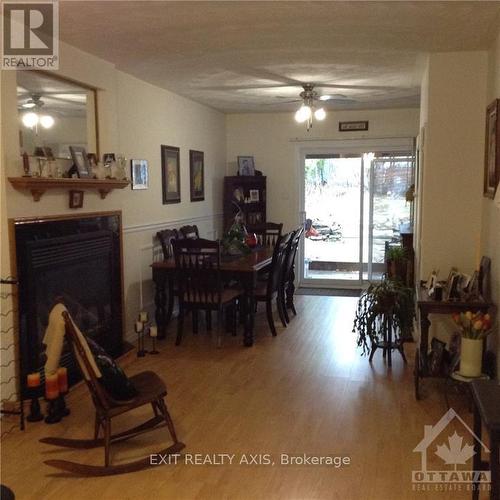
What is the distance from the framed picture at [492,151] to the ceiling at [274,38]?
497 millimetres

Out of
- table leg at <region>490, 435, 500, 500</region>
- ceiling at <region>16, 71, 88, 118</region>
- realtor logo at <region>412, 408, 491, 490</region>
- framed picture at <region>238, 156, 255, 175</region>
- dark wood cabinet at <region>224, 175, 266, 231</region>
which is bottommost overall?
realtor logo at <region>412, 408, 491, 490</region>

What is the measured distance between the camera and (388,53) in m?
4.03

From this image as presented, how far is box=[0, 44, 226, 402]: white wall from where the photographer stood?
321cm

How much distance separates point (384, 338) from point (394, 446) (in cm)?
146

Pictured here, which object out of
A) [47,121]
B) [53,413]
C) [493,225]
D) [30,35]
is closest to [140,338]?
[53,413]

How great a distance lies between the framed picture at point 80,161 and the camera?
3773 millimetres

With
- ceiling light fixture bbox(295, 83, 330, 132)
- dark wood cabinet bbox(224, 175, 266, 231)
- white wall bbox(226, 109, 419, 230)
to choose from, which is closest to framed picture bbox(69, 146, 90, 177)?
ceiling light fixture bbox(295, 83, 330, 132)

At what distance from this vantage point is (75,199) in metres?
3.82

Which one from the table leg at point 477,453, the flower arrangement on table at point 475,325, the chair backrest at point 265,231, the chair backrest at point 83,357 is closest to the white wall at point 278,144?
the chair backrest at point 265,231

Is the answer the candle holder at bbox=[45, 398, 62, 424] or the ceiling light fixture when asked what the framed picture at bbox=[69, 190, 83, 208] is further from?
the ceiling light fixture

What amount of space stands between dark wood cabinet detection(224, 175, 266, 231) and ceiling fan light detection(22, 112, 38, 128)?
12.6 ft

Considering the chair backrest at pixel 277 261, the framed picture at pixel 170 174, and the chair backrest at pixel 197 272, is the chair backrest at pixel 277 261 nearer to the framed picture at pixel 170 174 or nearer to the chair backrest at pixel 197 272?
the chair backrest at pixel 197 272

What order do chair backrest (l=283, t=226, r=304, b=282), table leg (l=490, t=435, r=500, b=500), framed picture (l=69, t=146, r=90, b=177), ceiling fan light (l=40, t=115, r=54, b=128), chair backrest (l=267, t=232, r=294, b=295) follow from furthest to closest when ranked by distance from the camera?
chair backrest (l=283, t=226, r=304, b=282) → chair backrest (l=267, t=232, r=294, b=295) → framed picture (l=69, t=146, r=90, b=177) → ceiling fan light (l=40, t=115, r=54, b=128) → table leg (l=490, t=435, r=500, b=500)

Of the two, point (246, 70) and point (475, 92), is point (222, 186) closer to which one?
point (246, 70)
